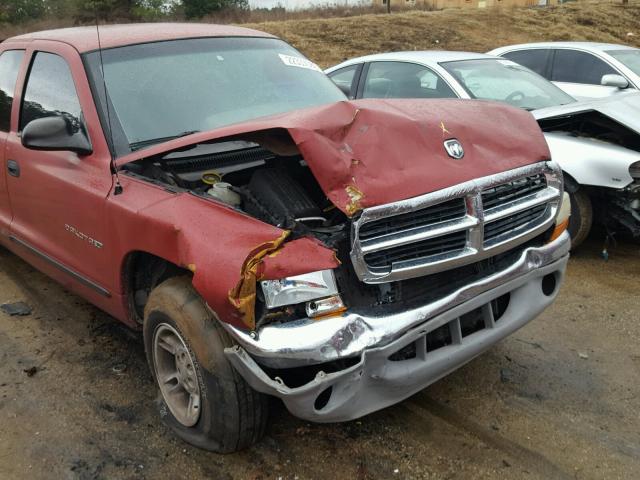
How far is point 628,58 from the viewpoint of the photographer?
25.6 ft

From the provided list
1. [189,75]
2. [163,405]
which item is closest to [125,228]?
[163,405]

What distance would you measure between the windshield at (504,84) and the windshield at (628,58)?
6.71 ft

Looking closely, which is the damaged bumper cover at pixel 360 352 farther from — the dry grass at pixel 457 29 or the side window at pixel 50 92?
the dry grass at pixel 457 29

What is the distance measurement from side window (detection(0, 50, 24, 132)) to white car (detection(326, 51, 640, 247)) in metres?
2.25

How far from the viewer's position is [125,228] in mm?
2766

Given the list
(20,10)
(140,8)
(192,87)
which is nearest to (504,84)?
(192,87)

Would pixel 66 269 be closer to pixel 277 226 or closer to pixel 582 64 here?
pixel 277 226

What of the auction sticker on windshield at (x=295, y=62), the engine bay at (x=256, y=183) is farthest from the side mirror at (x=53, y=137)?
the auction sticker on windshield at (x=295, y=62)

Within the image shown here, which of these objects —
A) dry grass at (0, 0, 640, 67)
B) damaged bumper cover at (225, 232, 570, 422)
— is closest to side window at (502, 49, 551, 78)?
damaged bumper cover at (225, 232, 570, 422)

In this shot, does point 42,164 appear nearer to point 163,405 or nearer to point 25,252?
point 25,252

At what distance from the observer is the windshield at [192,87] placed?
3172mm

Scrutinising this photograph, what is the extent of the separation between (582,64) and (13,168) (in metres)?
6.82

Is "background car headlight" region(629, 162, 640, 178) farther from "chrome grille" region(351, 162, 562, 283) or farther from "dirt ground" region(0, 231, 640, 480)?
"chrome grille" region(351, 162, 562, 283)

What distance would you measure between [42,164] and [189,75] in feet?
3.32
